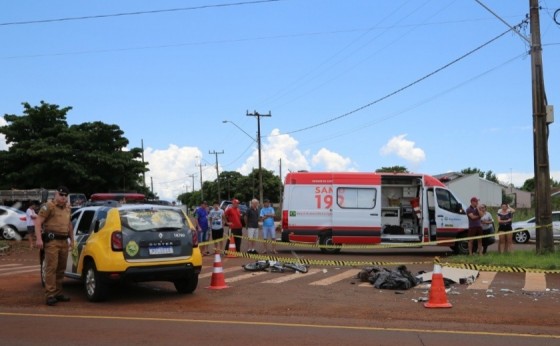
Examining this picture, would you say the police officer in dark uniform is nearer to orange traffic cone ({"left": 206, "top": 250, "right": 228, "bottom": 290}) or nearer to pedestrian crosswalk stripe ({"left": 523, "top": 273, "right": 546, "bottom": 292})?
orange traffic cone ({"left": 206, "top": 250, "right": 228, "bottom": 290})

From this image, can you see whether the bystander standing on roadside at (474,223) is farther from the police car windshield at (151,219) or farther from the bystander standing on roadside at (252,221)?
the police car windshield at (151,219)

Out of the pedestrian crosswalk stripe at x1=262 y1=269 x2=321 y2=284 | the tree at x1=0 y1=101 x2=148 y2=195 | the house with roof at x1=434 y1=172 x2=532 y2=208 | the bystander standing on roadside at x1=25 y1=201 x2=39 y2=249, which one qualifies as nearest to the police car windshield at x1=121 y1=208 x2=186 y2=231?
the pedestrian crosswalk stripe at x1=262 y1=269 x2=321 y2=284

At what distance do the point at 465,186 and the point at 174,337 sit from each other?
238 ft

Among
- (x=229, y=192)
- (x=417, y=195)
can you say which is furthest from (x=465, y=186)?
(x=417, y=195)

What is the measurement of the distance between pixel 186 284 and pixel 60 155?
107 feet

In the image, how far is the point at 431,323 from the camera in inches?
311

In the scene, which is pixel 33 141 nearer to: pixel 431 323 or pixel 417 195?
pixel 417 195

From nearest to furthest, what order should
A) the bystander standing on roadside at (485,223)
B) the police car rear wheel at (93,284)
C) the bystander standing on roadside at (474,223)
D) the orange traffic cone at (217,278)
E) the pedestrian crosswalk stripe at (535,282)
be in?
the police car rear wheel at (93,284), the pedestrian crosswalk stripe at (535,282), the orange traffic cone at (217,278), the bystander standing on roadside at (474,223), the bystander standing on roadside at (485,223)

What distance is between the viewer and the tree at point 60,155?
1563 inches

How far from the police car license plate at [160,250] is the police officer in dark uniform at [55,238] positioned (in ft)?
5.06

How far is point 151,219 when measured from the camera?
9773mm

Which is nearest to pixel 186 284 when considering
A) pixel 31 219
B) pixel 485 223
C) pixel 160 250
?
pixel 160 250

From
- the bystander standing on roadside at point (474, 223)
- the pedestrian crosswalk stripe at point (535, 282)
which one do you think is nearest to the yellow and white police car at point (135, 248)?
the pedestrian crosswalk stripe at point (535, 282)

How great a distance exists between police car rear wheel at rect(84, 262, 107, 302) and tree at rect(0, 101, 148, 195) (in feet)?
104
